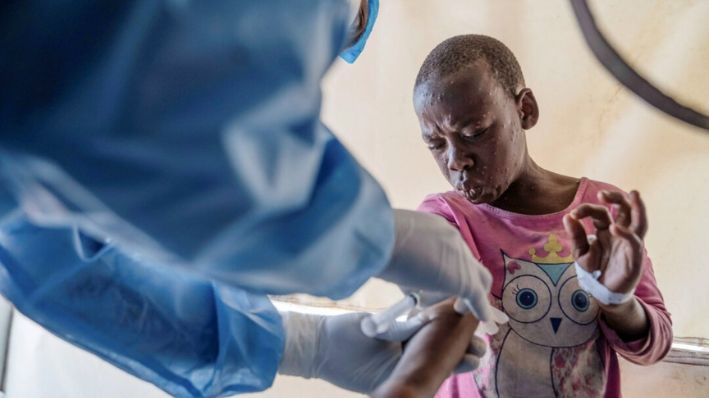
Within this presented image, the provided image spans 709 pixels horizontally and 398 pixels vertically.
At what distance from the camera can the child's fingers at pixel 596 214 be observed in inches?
38.6

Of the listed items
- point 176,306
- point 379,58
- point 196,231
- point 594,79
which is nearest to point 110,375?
point 379,58

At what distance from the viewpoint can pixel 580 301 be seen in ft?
3.59

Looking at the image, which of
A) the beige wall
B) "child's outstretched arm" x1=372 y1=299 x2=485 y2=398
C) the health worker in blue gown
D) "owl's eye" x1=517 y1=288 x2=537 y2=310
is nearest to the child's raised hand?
"owl's eye" x1=517 y1=288 x2=537 y2=310

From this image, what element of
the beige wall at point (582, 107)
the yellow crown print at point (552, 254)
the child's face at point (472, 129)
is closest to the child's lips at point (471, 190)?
the child's face at point (472, 129)

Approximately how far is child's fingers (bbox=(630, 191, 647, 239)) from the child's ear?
292 millimetres

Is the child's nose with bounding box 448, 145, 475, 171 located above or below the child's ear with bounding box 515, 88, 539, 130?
below

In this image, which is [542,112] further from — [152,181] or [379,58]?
[152,181]

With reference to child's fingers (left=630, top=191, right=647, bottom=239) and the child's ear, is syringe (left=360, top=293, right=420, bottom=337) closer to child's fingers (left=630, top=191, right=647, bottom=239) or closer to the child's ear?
child's fingers (left=630, top=191, right=647, bottom=239)

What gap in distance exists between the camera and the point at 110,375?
217cm

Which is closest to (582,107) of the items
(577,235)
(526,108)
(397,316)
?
(526,108)

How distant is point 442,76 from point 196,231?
26.7 inches

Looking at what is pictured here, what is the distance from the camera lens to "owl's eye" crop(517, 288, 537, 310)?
1.09m

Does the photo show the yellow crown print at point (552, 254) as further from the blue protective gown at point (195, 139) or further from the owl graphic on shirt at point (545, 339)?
the blue protective gown at point (195, 139)

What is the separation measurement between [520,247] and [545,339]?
0.15 m
